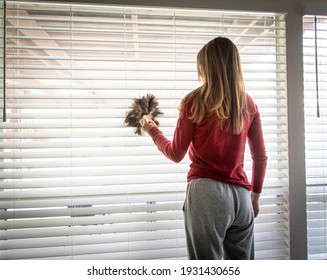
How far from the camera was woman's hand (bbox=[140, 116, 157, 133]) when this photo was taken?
47.6 inches

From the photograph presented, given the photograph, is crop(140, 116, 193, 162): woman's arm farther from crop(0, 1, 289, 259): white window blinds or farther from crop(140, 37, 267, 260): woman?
crop(0, 1, 289, 259): white window blinds

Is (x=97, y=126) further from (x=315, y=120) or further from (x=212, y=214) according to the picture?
(x=315, y=120)

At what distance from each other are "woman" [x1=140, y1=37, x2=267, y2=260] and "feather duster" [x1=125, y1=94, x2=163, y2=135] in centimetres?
27

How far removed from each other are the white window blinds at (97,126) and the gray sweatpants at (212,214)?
1.06ft

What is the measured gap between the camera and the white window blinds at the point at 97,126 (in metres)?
1.26

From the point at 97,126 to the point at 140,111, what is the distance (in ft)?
0.67

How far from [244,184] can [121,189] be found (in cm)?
55

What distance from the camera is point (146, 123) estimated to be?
122cm

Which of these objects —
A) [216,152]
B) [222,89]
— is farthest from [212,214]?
[222,89]

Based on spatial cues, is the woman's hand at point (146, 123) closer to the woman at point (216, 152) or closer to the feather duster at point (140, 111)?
the feather duster at point (140, 111)

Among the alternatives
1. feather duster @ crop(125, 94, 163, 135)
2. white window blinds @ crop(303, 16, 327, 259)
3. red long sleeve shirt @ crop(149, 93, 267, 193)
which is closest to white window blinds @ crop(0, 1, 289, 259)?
feather duster @ crop(125, 94, 163, 135)

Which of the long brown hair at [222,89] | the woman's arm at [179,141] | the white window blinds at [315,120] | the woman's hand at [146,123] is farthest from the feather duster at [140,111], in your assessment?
the white window blinds at [315,120]

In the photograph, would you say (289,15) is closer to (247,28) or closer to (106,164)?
(247,28)

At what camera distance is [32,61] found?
50.1 inches
